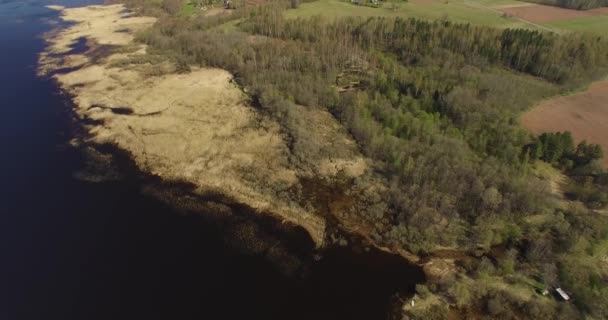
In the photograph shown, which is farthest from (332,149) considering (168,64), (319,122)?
(168,64)

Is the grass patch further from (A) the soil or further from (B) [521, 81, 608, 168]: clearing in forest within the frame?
(B) [521, 81, 608, 168]: clearing in forest

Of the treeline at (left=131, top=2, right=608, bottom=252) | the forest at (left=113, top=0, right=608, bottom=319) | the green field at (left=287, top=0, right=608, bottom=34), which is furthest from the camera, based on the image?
the green field at (left=287, top=0, right=608, bottom=34)

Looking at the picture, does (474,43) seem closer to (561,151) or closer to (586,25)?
(586,25)

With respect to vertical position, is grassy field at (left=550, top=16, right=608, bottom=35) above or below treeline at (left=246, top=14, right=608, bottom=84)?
above

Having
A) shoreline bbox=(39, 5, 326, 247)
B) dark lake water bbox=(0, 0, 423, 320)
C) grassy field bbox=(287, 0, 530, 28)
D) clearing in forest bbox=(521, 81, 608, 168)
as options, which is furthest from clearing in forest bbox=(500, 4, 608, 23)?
dark lake water bbox=(0, 0, 423, 320)

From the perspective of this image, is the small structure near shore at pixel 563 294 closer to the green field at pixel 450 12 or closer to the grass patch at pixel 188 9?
the green field at pixel 450 12

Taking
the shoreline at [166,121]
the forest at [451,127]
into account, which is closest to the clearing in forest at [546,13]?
the forest at [451,127]
